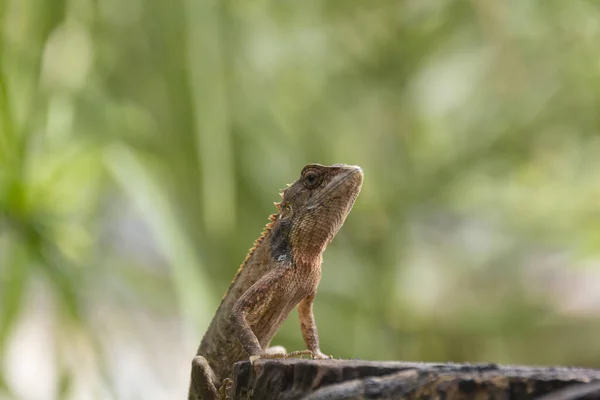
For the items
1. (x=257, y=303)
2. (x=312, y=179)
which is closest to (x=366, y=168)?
(x=312, y=179)

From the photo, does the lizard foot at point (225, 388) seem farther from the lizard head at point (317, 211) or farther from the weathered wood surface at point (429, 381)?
the weathered wood surface at point (429, 381)

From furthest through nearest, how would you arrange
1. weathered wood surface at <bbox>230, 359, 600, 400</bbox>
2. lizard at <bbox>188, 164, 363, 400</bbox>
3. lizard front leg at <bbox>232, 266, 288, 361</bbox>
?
lizard at <bbox>188, 164, 363, 400</bbox>
lizard front leg at <bbox>232, 266, 288, 361</bbox>
weathered wood surface at <bbox>230, 359, 600, 400</bbox>

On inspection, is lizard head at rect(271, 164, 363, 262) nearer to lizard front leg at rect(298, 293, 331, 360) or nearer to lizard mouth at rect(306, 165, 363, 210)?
lizard mouth at rect(306, 165, 363, 210)

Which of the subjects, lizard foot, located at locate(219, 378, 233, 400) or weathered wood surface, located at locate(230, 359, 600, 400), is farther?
lizard foot, located at locate(219, 378, 233, 400)

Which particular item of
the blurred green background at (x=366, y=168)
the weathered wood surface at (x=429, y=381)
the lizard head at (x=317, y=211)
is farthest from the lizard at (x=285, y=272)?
the blurred green background at (x=366, y=168)

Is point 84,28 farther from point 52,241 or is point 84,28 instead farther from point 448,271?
point 448,271

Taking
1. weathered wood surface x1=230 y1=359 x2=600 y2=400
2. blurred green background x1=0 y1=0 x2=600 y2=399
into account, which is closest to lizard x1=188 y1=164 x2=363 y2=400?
weathered wood surface x1=230 y1=359 x2=600 y2=400

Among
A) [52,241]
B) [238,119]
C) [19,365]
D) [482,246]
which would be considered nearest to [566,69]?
[482,246]
